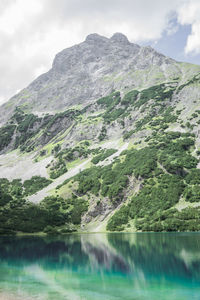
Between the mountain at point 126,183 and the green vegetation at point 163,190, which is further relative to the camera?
the mountain at point 126,183

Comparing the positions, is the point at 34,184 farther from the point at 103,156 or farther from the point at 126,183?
the point at 126,183

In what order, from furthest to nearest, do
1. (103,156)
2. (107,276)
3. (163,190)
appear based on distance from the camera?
1. (103,156)
2. (163,190)
3. (107,276)

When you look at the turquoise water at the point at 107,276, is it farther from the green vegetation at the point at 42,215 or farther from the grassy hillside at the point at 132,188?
the green vegetation at the point at 42,215

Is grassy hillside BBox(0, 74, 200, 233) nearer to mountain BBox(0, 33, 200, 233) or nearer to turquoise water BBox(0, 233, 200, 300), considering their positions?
mountain BBox(0, 33, 200, 233)

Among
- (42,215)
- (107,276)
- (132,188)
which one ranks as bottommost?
(42,215)

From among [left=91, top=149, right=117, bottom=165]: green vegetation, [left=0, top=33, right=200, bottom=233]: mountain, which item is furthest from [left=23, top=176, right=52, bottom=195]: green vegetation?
[left=91, top=149, right=117, bottom=165]: green vegetation

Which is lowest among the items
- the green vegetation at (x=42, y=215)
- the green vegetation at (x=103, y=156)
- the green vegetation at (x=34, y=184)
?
the green vegetation at (x=42, y=215)

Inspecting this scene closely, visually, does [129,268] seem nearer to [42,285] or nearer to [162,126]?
[42,285]

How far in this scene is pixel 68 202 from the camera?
105m

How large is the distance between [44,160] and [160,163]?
333 feet

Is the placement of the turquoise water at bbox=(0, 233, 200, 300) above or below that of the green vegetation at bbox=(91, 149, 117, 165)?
below

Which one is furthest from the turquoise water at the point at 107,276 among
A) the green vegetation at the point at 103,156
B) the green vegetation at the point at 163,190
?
the green vegetation at the point at 103,156

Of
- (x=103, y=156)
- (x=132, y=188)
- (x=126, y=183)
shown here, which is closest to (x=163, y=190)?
(x=132, y=188)

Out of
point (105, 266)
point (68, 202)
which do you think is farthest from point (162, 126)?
point (105, 266)
